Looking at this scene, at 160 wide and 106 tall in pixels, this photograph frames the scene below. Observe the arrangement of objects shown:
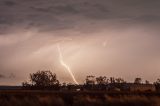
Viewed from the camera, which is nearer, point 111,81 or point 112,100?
point 112,100

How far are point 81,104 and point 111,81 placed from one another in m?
119

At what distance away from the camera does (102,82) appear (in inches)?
6014

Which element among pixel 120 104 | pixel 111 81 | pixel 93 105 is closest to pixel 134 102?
pixel 120 104

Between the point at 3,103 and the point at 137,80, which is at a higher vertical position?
the point at 137,80

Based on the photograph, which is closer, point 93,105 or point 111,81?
point 93,105

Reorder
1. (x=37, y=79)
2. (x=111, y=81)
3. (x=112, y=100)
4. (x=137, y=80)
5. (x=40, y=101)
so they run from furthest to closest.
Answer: (x=137, y=80) < (x=111, y=81) < (x=37, y=79) < (x=112, y=100) < (x=40, y=101)

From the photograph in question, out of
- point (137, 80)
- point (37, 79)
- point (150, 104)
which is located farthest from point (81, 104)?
point (137, 80)

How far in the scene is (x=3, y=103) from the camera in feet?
105

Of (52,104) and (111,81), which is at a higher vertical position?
(111,81)

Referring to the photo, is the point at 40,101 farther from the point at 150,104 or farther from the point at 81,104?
the point at 150,104

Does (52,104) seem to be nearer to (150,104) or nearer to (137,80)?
(150,104)

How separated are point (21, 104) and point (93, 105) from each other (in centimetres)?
635

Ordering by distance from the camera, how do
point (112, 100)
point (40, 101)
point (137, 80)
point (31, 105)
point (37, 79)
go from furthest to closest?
1. point (137, 80)
2. point (37, 79)
3. point (112, 100)
4. point (40, 101)
5. point (31, 105)

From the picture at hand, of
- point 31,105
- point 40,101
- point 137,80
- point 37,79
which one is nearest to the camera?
point 31,105
